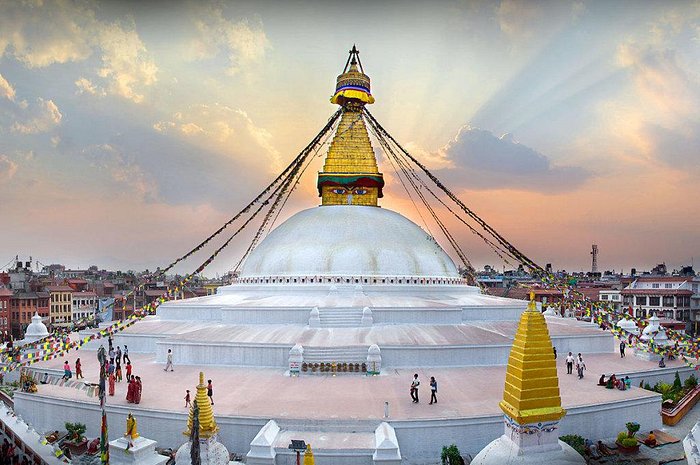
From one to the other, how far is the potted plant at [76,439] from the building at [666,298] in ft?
93.0

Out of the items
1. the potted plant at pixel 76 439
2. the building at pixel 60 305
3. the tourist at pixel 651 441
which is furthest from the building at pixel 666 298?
the building at pixel 60 305

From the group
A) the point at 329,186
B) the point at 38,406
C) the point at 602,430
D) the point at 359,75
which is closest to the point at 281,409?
the point at 38,406

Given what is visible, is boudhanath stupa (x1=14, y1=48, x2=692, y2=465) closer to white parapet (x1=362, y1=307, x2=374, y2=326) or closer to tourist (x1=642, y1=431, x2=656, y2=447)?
white parapet (x1=362, y1=307, x2=374, y2=326)

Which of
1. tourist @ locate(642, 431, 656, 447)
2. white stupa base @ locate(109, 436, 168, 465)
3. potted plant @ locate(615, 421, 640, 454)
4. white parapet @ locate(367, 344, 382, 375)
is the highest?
white parapet @ locate(367, 344, 382, 375)

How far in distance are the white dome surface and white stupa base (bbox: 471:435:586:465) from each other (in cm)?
1153

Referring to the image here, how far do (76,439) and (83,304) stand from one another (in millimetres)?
29106

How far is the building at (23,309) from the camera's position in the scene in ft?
90.6

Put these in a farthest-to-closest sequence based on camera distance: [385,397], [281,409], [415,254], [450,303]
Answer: [415,254], [450,303], [385,397], [281,409]

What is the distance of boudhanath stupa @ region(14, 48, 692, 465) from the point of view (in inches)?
310

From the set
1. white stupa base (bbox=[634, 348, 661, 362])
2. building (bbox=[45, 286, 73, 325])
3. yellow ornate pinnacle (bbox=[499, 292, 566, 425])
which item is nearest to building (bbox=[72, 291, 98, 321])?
building (bbox=[45, 286, 73, 325])

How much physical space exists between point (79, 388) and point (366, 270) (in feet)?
30.7

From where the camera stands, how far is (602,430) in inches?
348

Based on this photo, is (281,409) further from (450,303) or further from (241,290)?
(241,290)

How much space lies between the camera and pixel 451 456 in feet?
24.2
